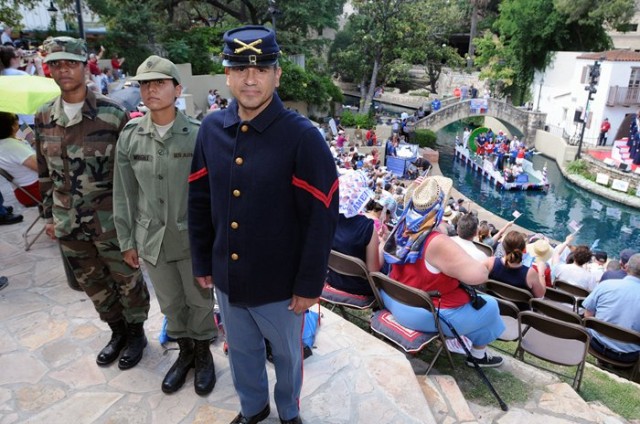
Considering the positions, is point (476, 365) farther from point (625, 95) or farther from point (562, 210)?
point (625, 95)

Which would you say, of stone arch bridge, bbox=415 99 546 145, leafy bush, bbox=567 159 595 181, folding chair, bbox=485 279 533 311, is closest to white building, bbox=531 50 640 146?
stone arch bridge, bbox=415 99 546 145

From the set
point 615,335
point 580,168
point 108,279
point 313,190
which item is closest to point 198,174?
point 313,190

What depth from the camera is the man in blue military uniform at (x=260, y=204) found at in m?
1.87

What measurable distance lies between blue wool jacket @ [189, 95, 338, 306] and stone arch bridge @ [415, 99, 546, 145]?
98.6 ft

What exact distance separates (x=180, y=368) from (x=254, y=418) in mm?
645

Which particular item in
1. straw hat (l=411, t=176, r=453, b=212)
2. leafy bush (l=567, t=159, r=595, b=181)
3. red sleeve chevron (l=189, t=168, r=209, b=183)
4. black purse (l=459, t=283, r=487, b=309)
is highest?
red sleeve chevron (l=189, t=168, r=209, b=183)

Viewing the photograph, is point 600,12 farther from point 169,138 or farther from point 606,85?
point 169,138

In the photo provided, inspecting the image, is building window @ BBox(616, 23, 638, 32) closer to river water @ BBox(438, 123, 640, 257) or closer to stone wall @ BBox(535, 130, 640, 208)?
stone wall @ BBox(535, 130, 640, 208)

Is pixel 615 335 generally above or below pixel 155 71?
below

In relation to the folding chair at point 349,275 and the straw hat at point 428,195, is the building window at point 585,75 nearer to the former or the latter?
the folding chair at point 349,275

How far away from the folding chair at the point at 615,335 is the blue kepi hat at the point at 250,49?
4055 millimetres

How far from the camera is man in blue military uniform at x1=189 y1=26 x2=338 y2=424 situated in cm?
187

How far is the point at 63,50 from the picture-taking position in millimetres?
2582

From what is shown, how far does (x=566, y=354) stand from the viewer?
Result: 3.83 metres
